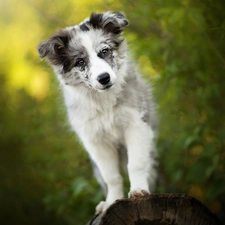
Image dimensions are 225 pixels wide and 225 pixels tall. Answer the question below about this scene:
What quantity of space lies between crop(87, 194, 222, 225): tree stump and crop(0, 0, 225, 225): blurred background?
4.08ft

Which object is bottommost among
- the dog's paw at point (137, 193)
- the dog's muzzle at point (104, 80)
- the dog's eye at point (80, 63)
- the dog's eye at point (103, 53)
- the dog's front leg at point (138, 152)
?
the dog's paw at point (137, 193)

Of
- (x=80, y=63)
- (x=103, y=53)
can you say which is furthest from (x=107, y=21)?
(x=80, y=63)

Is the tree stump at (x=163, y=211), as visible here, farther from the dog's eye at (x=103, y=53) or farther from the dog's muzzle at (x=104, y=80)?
the dog's eye at (x=103, y=53)

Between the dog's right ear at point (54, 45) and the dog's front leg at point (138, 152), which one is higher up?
the dog's right ear at point (54, 45)

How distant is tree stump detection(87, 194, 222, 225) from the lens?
3246 mm

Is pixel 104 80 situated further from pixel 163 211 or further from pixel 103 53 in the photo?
pixel 163 211

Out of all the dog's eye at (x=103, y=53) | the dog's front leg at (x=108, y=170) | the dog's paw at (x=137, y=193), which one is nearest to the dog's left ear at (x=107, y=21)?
the dog's eye at (x=103, y=53)

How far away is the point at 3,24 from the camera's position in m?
8.11

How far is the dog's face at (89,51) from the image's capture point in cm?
367

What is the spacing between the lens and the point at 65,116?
5.22m

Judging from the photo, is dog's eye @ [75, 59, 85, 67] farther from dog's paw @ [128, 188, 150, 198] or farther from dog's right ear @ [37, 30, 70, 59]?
dog's paw @ [128, 188, 150, 198]

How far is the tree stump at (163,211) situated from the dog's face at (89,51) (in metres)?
0.89

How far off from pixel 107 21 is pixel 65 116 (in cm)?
155

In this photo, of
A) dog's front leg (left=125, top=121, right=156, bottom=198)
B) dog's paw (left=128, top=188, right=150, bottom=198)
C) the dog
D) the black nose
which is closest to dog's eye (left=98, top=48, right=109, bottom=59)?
the dog
